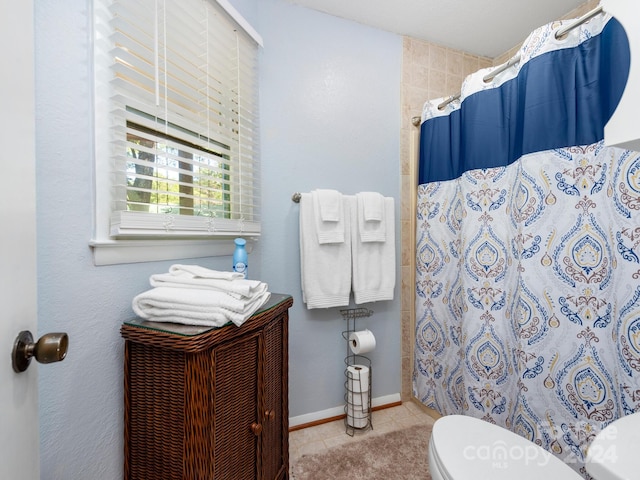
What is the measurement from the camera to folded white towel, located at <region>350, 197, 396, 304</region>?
1687mm

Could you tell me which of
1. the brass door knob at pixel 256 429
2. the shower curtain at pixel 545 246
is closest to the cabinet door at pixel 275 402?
the brass door knob at pixel 256 429

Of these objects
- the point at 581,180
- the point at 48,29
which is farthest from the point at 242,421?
the point at 581,180

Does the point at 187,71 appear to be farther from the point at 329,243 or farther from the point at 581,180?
the point at 581,180

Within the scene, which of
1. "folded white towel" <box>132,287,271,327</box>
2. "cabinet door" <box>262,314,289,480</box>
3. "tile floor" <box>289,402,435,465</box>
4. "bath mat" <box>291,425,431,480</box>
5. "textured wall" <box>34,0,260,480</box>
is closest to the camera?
"textured wall" <box>34,0,260,480</box>

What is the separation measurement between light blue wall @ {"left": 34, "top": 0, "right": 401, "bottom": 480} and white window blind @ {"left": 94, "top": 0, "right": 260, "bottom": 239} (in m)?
0.06

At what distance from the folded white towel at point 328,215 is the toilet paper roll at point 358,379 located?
0.74 meters

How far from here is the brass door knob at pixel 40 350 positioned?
452 millimetres

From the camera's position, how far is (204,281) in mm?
886

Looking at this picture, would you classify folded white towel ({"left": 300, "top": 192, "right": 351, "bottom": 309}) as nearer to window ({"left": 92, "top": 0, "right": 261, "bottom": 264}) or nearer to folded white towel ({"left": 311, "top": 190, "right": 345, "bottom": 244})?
folded white towel ({"left": 311, "top": 190, "right": 345, "bottom": 244})

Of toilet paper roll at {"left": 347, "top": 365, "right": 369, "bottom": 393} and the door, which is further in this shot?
toilet paper roll at {"left": 347, "top": 365, "right": 369, "bottom": 393}

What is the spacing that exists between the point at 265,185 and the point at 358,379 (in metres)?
1.19

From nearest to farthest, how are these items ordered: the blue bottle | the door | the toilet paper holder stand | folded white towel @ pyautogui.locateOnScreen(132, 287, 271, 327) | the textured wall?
1. the door
2. the textured wall
3. folded white towel @ pyautogui.locateOnScreen(132, 287, 271, 327)
4. the blue bottle
5. the toilet paper holder stand

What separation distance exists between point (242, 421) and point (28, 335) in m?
0.65

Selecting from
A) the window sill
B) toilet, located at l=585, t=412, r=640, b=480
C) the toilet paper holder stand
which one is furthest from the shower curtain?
the window sill
